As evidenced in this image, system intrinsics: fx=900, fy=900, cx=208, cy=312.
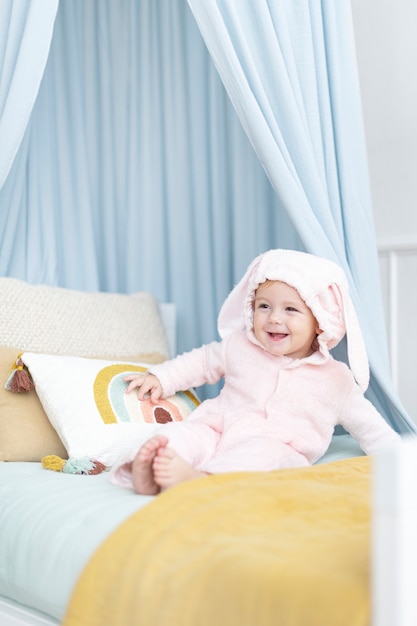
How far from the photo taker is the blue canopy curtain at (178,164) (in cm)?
228

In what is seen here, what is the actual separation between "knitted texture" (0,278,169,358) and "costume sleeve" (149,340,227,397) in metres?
0.28

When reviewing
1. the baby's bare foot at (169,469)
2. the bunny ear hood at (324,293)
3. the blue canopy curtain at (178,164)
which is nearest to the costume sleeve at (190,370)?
the bunny ear hood at (324,293)

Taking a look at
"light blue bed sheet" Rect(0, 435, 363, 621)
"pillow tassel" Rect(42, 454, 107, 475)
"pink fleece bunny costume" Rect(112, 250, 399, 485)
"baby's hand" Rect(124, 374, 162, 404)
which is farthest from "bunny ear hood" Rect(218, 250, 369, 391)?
"light blue bed sheet" Rect(0, 435, 363, 621)

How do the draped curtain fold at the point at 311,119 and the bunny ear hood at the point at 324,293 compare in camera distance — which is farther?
the draped curtain fold at the point at 311,119

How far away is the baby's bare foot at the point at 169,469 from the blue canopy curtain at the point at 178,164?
752mm

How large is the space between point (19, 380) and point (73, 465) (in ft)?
0.94

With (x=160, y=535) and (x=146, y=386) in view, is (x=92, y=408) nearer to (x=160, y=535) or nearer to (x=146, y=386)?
(x=146, y=386)

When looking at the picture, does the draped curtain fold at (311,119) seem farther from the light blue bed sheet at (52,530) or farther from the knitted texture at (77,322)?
the light blue bed sheet at (52,530)

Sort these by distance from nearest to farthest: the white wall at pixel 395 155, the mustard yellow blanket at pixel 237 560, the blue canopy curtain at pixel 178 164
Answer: the mustard yellow blanket at pixel 237 560, the blue canopy curtain at pixel 178 164, the white wall at pixel 395 155

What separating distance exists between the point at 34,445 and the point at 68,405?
4.9 inches

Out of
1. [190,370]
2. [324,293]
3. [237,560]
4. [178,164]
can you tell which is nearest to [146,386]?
[190,370]

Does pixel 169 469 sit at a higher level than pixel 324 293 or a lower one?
lower

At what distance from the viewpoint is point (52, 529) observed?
5.11ft

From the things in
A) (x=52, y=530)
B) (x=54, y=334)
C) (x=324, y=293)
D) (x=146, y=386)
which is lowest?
(x=52, y=530)
